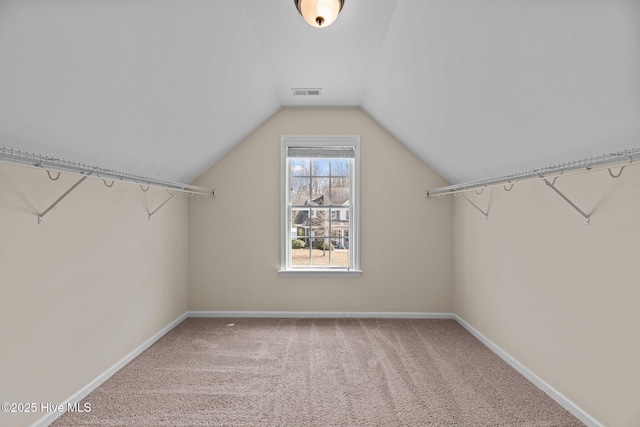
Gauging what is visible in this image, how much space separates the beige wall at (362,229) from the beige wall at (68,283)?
0.82 metres

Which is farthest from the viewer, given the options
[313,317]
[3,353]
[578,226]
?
[313,317]

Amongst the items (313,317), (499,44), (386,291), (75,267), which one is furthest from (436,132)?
(75,267)

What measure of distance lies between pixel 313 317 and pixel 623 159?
2.93m

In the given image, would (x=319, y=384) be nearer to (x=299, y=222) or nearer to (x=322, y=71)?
(x=299, y=222)

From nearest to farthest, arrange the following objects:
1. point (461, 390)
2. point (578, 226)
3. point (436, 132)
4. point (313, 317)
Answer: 1. point (578, 226)
2. point (461, 390)
3. point (436, 132)
4. point (313, 317)

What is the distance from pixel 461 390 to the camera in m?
2.12

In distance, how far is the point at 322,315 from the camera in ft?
11.6

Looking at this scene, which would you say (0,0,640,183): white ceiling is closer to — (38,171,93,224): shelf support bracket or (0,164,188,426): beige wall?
(38,171,93,224): shelf support bracket

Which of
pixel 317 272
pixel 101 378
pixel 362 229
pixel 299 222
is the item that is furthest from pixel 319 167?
pixel 101 378

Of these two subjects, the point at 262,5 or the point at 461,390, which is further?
the point at 461,390

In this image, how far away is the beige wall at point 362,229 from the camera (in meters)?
3.56

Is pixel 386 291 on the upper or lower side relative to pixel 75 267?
lower

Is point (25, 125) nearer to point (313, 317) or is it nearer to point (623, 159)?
point (623, 159)

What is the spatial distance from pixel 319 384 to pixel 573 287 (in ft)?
5.62
